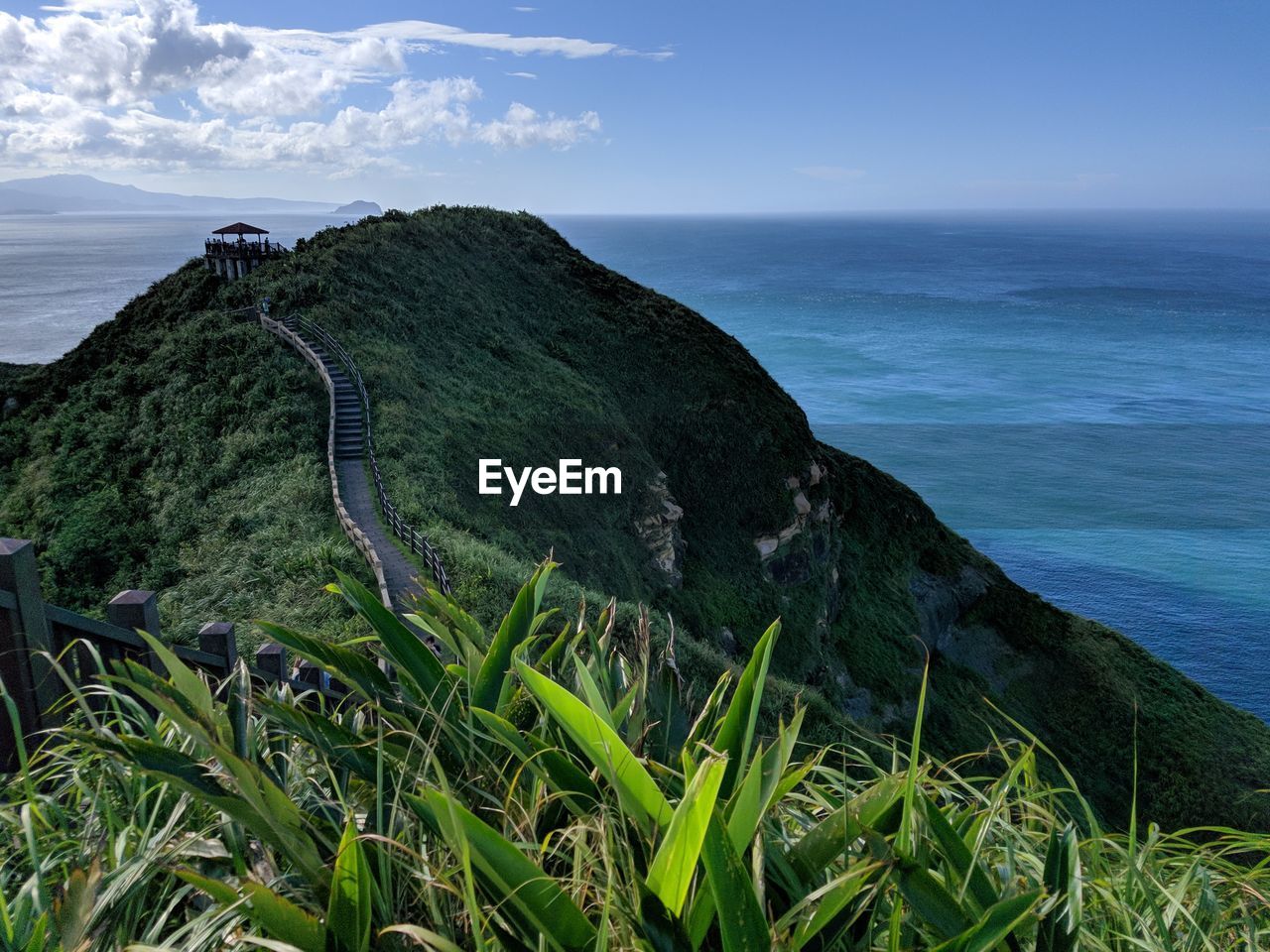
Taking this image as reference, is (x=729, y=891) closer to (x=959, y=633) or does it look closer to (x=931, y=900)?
(x=931, y=900)

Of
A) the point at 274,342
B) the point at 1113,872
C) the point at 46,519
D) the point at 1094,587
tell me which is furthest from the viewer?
the point at 1094,587

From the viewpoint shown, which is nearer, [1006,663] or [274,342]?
[274,342]

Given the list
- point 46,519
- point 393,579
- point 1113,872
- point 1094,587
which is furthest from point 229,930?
point 1094,587

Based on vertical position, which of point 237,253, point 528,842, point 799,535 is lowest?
point 799,535

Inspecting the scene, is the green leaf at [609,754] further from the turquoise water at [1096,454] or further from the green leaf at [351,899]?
the turquoise water at [1096,454]

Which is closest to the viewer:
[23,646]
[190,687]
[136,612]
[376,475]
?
[190,687]

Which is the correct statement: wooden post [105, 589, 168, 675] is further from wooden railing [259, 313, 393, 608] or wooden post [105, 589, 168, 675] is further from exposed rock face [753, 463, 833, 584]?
exposed rock face [753, 463, 833, 584]

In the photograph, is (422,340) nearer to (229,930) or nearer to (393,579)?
(393,579)

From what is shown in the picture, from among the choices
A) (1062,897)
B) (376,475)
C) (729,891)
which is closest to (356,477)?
(376,475)
